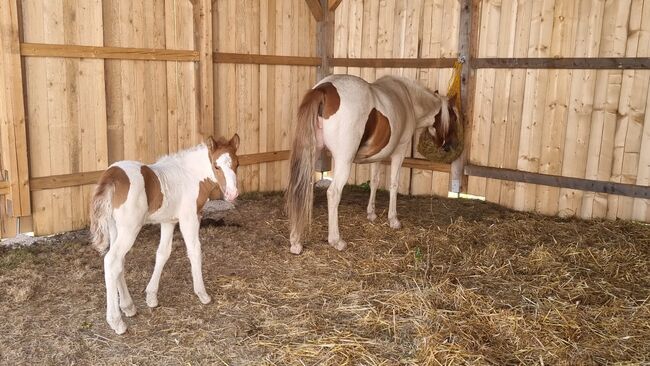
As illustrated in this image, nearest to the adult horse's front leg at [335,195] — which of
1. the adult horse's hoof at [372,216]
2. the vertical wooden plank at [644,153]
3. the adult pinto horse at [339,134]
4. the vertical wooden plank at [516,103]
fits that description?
the adult pinto horse at [339,134]

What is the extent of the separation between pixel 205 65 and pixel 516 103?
3.70m

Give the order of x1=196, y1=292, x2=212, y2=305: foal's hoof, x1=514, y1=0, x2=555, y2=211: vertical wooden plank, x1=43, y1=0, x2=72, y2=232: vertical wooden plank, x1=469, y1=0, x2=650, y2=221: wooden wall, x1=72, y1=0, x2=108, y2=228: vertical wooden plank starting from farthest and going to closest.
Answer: x1=514, y1=0, x2=555, y2=211: vertical wooden plank
x1=469, y1=0, x2=650, y2=221: wooden wall
x1=72, y1=0, x2=108, y2=228: vertical wooden plank
x1=43, y1=0, x2=72, y2=232: vertical wooden plank
x1=196, y1=292, x2=212, y2=305: foal's hoof

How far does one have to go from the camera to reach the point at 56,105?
16.6 feet

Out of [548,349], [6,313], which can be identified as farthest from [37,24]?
[548,349]

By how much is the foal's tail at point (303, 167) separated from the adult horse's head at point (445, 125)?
2.12 meters

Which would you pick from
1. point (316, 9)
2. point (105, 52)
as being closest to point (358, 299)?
point (105, 52)

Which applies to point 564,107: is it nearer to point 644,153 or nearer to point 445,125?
point 644,153

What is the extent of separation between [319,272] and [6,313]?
2212mm

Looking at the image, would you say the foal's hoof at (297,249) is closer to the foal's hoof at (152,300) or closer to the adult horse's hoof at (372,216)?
the adult horse's hoof at (372,216)

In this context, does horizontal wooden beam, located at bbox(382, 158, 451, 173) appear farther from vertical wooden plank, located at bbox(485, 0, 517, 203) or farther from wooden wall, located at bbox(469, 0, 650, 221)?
vertical wooden plank, located at bbox(485, 0, 517, 203)

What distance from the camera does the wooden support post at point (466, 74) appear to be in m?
6.64

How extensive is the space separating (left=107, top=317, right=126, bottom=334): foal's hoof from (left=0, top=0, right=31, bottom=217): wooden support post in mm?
2287

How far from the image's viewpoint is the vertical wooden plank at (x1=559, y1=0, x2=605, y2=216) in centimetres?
583

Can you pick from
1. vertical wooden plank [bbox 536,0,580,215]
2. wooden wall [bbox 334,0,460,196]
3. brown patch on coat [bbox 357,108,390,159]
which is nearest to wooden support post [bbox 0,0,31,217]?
brown patch on coat [bbox 357,108,390,159]
